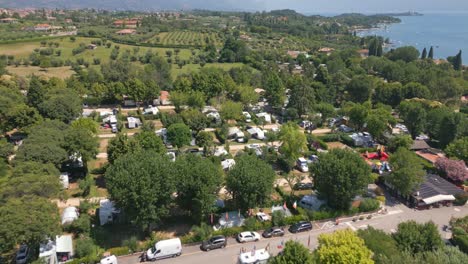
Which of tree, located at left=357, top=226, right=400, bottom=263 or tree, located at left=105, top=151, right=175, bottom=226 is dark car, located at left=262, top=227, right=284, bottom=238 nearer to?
tree, located at left=357, top=226, right=400, bottom=263

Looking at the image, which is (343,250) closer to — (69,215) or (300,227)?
(300,227)

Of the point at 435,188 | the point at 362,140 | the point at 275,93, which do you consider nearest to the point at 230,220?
the point at 435,188

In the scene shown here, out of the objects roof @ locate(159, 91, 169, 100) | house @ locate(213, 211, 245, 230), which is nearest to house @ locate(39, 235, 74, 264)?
house @ locate(213, 211, 245, 230)

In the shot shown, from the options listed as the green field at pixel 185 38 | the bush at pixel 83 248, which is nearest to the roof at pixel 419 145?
the bush at pixel 83 248

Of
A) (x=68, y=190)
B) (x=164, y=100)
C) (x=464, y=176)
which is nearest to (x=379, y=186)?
(x=464, y=176)

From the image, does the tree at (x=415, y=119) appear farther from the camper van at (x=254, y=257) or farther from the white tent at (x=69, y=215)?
the white tent at (x=69, y=215)

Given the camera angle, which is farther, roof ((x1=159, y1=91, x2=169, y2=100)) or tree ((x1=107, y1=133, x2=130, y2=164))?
roof ((x1=159, y1=91, x2=169, y2=100))
